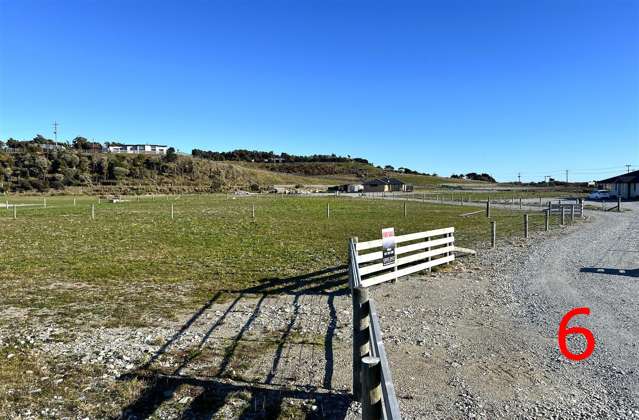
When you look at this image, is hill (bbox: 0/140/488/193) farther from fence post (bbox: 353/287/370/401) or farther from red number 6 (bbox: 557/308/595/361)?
fence post (bbox: 353/287/370/401)

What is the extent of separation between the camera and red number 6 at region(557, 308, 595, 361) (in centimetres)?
704

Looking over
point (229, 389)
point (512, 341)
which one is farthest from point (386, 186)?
point (229, 389)

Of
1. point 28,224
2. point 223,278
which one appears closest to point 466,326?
point 223,278

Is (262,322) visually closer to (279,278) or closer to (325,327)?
(325,327)

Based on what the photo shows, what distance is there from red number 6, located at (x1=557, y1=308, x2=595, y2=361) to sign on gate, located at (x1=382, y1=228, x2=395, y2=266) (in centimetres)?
422

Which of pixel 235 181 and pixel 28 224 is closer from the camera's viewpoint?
pixel 28 224

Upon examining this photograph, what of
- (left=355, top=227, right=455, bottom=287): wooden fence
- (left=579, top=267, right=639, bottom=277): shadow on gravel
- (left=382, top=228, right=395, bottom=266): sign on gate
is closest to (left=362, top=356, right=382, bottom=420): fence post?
(left=355, top=227, right=455, bottom=287): wooden fence

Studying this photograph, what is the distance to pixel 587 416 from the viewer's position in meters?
5.19

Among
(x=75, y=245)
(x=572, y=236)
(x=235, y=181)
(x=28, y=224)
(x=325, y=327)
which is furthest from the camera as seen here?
(x=235, y=181)

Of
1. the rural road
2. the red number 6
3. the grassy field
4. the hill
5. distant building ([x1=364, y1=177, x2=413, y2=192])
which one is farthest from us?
distant building ([x1=364, y1=177, x2=413, y2=192])

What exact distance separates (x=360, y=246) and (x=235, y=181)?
462ft

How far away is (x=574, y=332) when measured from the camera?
8172 millimetres

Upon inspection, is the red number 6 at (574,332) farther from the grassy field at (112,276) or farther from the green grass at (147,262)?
the green grass at (147,262)

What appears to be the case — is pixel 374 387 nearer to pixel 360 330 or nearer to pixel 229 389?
pixel 360 330
